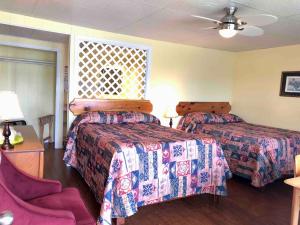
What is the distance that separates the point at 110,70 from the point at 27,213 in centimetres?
304

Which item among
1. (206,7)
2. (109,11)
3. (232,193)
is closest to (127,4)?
(109,11)

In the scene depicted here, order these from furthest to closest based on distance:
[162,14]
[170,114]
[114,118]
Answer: [170,114]
[114,118]
[162,14]

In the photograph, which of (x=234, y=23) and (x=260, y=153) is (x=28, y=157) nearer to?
(x=234, y=23)

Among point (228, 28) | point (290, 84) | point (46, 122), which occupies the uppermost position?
point (228, 28)

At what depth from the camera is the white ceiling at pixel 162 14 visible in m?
2.46

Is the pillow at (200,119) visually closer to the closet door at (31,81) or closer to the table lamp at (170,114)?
the table lamp at (170,114)

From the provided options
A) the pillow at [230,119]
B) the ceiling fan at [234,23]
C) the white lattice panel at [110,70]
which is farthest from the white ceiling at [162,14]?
the pillow at [230,119]

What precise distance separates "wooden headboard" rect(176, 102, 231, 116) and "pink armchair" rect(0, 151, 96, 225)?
3.14 metres

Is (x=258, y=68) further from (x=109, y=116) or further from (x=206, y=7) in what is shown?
(x=109, y=116)

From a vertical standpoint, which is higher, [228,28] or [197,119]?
[228,28]

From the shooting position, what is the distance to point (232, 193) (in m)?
2.88

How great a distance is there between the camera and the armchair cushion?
143 cm

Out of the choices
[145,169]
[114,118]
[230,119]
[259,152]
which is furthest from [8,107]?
[230,119]

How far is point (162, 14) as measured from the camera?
9.29 feet
